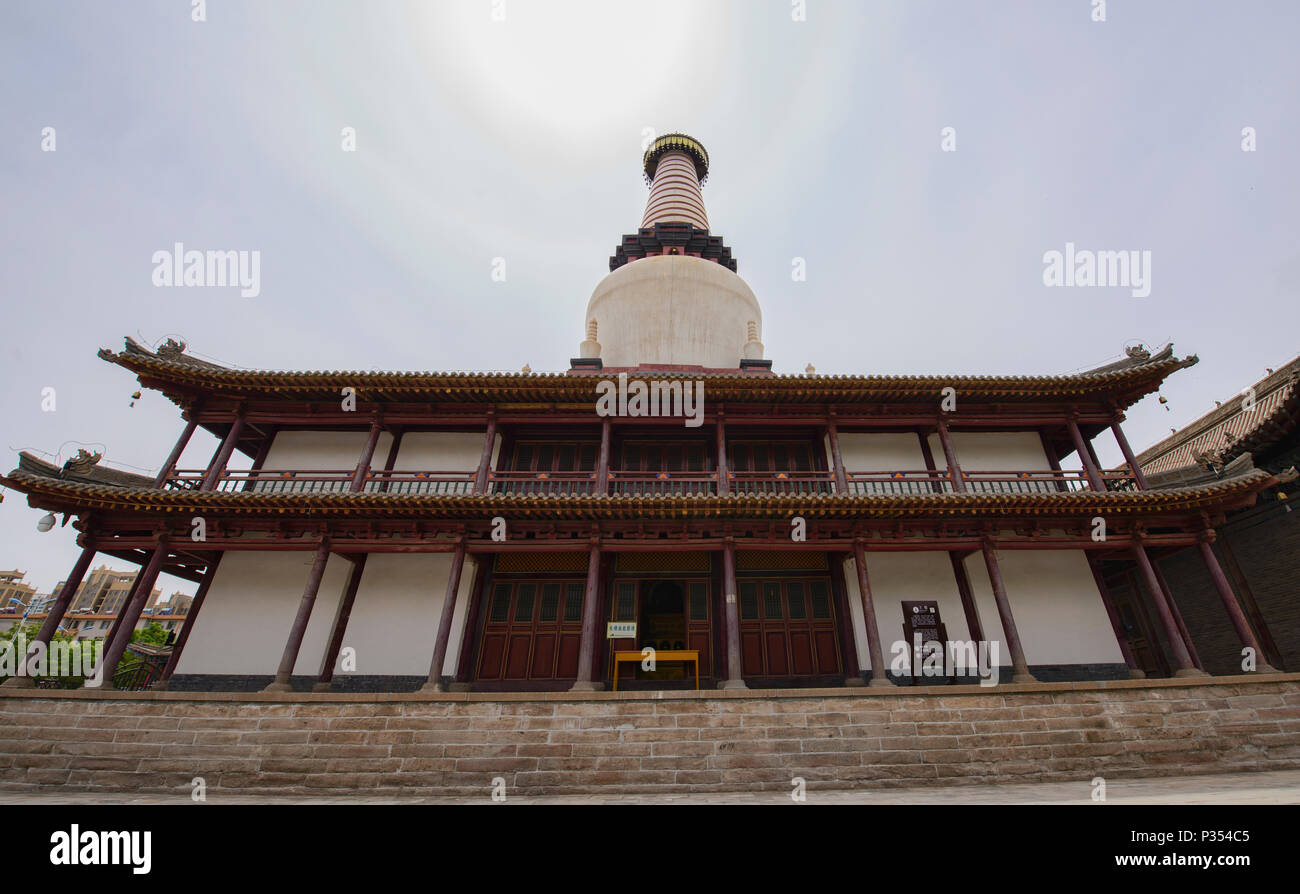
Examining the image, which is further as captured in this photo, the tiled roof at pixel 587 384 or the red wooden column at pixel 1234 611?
the tiled roof at pixel 587 384

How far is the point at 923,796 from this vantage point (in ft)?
28.0

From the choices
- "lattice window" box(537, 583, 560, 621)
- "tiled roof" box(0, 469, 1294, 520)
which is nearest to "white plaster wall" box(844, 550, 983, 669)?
"tiled roof" box(0, 469, 1294, 520)

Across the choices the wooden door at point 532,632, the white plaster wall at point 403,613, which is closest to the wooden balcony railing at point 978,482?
the wooden door at point 532,632

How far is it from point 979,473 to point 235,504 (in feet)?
52.3

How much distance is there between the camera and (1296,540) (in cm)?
1293

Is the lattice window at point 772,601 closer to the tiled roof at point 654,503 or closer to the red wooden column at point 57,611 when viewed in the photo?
the tiled roof at point 654,503

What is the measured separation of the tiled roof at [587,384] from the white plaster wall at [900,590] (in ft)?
12.4

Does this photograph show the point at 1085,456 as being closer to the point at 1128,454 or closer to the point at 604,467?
the point at 1128,454

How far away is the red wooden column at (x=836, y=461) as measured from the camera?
13.1 m

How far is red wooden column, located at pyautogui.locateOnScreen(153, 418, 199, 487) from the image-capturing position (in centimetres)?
1280

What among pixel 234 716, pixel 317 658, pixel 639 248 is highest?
pixel 639 248

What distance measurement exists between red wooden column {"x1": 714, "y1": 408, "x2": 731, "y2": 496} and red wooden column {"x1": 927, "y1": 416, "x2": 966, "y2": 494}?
502 centimetres
